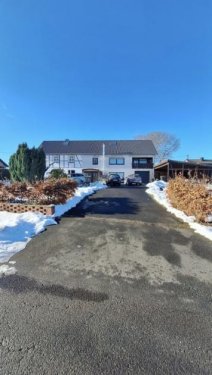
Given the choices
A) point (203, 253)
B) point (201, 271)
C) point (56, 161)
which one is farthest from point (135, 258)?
point (56, 161)

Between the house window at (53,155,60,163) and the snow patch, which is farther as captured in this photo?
the house window at (53,155,60,163)

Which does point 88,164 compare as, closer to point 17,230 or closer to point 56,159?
point 56,159

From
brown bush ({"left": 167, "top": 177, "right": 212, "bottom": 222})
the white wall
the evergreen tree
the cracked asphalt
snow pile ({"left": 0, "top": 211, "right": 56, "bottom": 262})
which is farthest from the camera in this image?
the white wall

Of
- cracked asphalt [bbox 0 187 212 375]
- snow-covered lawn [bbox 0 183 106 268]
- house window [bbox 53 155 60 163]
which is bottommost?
cracked asphalt [bbox 0 187 212 375]

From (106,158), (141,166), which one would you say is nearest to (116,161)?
(106,158)

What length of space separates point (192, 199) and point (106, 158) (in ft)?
106

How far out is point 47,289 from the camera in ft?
11.4

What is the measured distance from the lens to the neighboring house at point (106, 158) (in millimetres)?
39594

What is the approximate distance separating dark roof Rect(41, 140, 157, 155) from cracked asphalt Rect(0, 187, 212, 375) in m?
35.6

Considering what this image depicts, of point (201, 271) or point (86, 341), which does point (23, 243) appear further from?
point (201, 271)

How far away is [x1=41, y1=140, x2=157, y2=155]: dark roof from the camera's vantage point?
132ft

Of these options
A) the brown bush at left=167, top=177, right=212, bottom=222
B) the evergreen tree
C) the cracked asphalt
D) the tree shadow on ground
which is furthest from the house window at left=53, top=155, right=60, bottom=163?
the tree shadow on ground

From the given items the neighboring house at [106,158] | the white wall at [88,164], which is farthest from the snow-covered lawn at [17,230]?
the white wall at [88,164]

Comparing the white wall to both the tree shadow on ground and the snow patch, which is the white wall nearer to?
the snow patch
